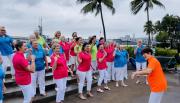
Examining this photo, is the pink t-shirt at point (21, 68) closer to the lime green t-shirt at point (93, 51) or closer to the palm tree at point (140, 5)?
the lime green t-shirt at point (93, 51)

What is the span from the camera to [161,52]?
26.4 meters

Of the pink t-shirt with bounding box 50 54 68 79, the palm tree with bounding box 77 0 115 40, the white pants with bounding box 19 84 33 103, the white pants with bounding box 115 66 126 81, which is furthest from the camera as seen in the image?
the palm tree with bounding box 77 0 115 40

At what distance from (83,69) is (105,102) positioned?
125 centimetres

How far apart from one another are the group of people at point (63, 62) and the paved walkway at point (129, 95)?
324 mm

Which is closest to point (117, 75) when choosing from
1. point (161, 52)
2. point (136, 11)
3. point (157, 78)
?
point (157, 78)

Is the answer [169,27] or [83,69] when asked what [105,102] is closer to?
[83,69]

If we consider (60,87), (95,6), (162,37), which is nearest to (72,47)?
(60,87)

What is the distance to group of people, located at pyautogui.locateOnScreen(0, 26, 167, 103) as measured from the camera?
25.9 feet

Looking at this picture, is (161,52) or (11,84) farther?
(161,52)

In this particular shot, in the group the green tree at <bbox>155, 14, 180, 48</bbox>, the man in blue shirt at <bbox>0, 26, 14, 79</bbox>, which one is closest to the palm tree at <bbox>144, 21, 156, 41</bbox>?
the green tree at <bbox>155, 14, 180, 48</bbox>

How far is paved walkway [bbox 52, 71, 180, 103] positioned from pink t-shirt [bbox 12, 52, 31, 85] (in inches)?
119

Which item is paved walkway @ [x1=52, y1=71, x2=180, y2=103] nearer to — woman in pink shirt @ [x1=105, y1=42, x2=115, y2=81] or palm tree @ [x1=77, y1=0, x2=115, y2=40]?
woman in pink shirt @ [x1=105, y1=42, x2=115, y2=81]

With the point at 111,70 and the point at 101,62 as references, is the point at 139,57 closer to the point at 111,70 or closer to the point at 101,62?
the point at 111,70

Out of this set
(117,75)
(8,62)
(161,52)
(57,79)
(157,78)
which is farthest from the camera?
(161,52)
